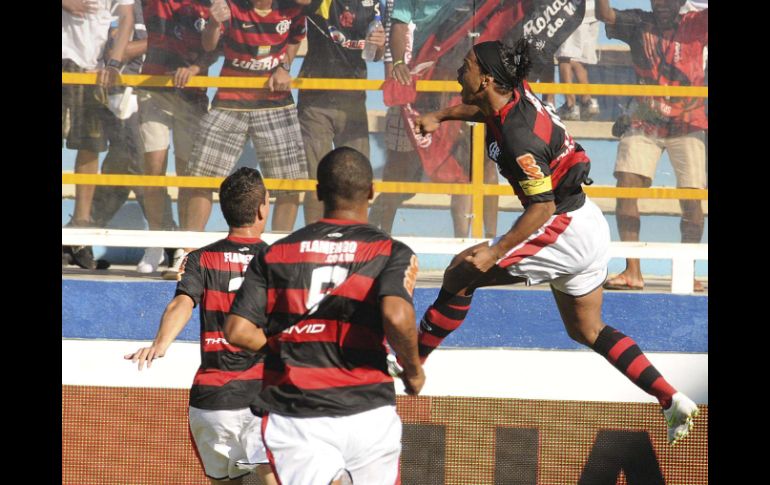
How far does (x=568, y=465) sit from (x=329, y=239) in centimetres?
318

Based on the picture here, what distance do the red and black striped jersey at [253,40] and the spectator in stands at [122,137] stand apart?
672 millimetres

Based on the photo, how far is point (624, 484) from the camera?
6.48m

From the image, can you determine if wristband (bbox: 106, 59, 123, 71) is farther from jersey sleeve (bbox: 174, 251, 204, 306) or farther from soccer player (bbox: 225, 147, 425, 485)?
soccer player (bbox: 225, 147, 425, 485)

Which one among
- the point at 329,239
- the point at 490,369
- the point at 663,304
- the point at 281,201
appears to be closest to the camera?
the point at 329,239

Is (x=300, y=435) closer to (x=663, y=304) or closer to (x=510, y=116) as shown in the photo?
(x=510, y=116)

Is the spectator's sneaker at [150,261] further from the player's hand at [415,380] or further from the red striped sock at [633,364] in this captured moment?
the player's hand at [415,380]

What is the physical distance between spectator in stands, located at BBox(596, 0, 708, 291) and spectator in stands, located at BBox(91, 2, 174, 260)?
3612mm

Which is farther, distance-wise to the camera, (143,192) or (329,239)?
(143,192)

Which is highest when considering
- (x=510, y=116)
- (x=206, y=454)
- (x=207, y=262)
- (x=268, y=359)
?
(x=510, y=116)

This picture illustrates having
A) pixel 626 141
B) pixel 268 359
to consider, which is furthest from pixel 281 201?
pixel 268 359

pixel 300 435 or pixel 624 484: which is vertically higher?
pixel 300 435

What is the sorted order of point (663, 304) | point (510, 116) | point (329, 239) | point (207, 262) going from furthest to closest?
1. point (663, 304)
2. point (510, 116)
3. point (207, 262)
4. point (329, 239)

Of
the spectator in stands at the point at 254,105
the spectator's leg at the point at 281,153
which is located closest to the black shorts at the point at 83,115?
the spectator in stands at the point at 254,105

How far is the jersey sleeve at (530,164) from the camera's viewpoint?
5543 mm
